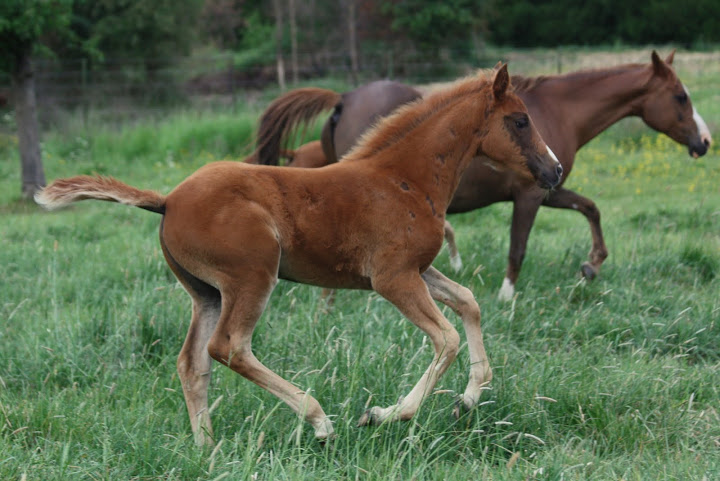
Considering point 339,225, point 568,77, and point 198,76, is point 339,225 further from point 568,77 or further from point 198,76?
point 198,76

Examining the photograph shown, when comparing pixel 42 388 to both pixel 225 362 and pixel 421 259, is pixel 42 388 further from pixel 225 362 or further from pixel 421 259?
pixel 421 259

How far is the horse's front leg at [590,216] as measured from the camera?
20.0 ft

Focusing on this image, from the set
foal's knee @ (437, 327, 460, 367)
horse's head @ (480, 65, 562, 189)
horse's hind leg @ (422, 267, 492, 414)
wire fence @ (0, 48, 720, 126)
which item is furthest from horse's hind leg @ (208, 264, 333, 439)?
wire fence @ (0, 48, 720, 126)

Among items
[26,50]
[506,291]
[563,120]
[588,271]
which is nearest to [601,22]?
[26,50]

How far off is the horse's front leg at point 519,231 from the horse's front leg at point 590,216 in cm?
27

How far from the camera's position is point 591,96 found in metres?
6.53

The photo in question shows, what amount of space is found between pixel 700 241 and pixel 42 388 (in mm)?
5274

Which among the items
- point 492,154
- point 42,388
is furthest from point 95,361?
point 492,154

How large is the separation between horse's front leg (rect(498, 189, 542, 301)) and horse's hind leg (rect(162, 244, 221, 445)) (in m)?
2.82

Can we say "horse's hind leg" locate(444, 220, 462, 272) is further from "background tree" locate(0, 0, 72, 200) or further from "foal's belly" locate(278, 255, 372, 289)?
"background tree" locate(0, 0, 72, 200)

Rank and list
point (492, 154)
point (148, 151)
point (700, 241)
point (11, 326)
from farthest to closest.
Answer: point (148, 151) → point (700, 241) → point (11, 326) → point (492, 154)

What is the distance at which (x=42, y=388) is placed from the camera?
3816 millimetres

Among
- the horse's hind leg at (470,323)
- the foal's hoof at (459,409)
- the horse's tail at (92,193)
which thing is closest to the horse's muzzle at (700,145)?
the horse's hind leg at (470,323)

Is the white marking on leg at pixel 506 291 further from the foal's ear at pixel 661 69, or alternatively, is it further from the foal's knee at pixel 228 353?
the foal's knee at pixel 228 353
